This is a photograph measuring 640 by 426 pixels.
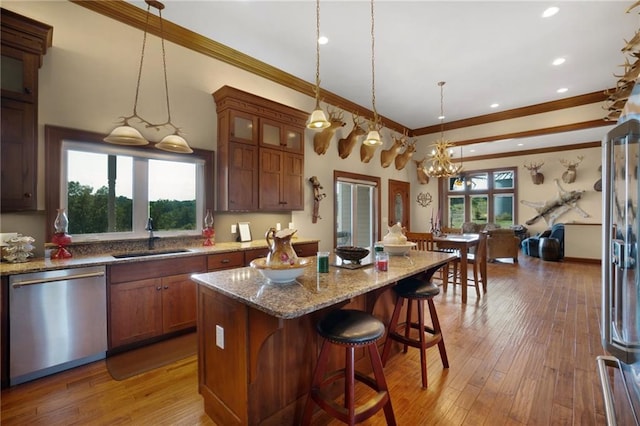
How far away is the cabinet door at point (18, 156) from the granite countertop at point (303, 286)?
5.93ft

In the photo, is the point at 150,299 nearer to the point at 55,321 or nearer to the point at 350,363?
the point at 55,321

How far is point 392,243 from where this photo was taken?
2.66 m

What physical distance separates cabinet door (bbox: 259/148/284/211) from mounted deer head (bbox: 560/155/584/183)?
29.0 feet

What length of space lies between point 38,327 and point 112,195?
4.53 feet

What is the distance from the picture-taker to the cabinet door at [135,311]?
8.29 feet

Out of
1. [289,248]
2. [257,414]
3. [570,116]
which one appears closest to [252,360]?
[257,414]

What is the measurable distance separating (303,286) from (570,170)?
1006 centimetres

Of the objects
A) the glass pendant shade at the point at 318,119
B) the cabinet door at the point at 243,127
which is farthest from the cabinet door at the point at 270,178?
the glass pendant shade at the point at 318,119

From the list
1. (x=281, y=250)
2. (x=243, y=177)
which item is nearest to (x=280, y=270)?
(x=281, y=250)

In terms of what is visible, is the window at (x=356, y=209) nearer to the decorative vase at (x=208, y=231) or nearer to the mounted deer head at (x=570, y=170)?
the decorative vase at (x=208, y=231)

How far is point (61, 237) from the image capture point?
2.53 meters

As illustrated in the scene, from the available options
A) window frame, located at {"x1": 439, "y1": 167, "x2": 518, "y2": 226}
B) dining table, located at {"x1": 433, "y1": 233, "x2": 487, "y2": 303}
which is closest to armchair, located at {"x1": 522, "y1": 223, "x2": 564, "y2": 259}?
window frame, located at {"x1": 439, "y1": 167, "x2": 518, "y2": 226}

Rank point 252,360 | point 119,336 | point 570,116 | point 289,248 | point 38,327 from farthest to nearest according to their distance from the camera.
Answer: point 570,116, point 119,336, point 38,327, point 289,248, point 252,360

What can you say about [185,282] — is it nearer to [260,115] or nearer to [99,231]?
[99,231]
